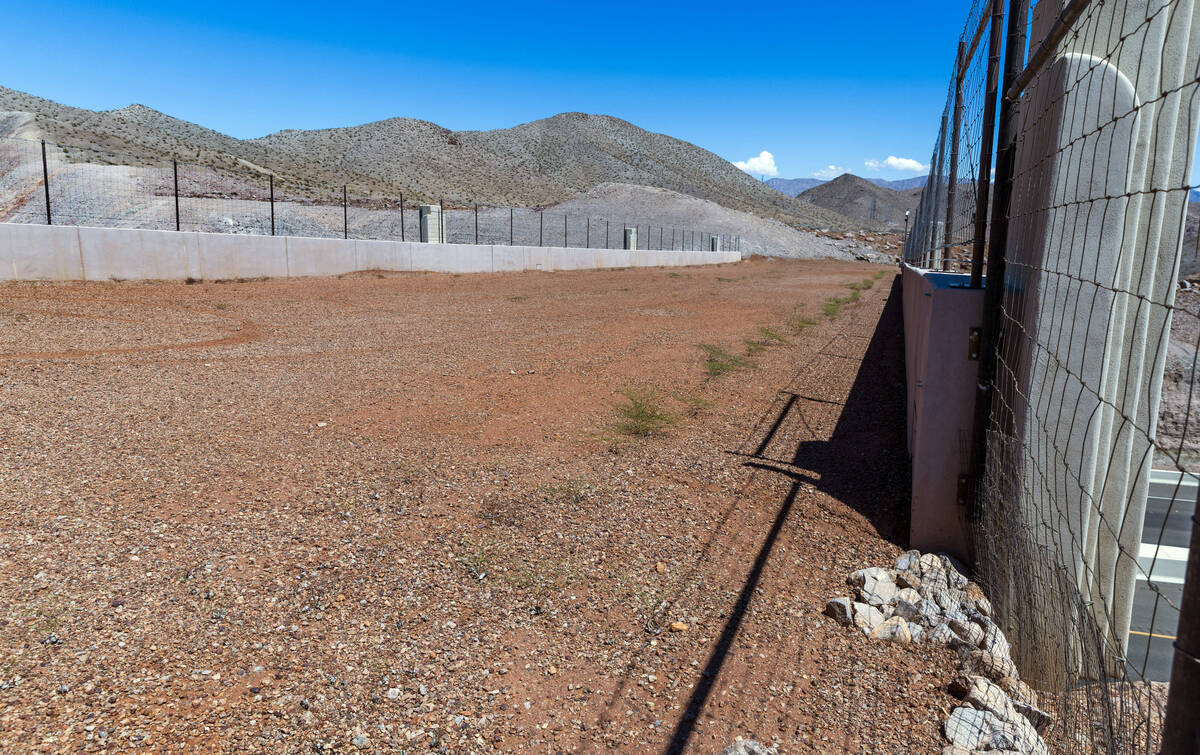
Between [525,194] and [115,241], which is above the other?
[525,194]

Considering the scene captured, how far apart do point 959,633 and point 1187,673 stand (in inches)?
86.0

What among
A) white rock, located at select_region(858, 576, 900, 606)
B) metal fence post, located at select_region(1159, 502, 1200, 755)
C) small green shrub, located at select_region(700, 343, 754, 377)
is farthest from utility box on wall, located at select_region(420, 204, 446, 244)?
metal fence post, located at select_region(1159, 502, 1200, 755)

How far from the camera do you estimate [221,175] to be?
4366 centimetres

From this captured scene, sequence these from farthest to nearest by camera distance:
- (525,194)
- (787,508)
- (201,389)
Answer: (525,194), (201,389), (787,508)

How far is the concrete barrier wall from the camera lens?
12.7 meters

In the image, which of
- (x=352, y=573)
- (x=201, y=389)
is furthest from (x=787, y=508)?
(x=201, y=389)

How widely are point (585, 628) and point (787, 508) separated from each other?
5.89 ft

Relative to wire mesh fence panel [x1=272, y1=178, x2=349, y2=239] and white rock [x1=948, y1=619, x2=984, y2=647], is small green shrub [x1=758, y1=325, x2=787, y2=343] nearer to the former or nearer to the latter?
white rock [x1=948, y1=619, x2=984, y2=647]

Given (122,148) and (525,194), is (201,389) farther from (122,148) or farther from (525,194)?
(525,194)

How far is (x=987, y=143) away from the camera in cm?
417

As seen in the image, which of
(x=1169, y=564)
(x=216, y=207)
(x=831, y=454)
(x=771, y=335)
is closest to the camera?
(x=831, y=454)

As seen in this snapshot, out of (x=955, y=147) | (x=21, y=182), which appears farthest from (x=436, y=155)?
(x=955, y=147)

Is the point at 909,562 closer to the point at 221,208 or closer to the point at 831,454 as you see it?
the point at 831,454

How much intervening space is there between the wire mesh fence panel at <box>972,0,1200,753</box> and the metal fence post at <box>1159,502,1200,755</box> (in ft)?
5.58
